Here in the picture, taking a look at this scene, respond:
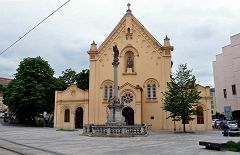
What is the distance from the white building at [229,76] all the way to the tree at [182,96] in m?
17.7

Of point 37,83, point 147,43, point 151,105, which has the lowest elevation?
point 151,105

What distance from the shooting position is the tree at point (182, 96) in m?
32.2

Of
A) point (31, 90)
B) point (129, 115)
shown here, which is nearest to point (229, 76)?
point (129, 115)

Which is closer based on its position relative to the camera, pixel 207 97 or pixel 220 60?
pixel 207 97

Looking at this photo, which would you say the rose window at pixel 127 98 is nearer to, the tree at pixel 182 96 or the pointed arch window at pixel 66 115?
the tree at pixel 182 96

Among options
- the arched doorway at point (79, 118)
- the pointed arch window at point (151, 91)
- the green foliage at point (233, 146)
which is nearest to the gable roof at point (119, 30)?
the pointed arch window at point (151, 91)

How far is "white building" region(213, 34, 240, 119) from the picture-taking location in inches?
1989

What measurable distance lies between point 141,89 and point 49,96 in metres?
18.9

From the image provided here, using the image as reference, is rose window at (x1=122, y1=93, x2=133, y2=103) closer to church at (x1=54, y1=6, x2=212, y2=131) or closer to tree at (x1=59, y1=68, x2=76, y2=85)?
church at (x1=54, y1=6, x2=212, y2=131)

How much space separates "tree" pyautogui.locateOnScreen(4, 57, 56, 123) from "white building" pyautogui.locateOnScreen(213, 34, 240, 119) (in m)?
30.2

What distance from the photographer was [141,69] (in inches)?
1545

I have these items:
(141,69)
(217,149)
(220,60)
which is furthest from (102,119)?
(220,60)

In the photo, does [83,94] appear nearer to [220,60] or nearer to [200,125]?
[200,125]

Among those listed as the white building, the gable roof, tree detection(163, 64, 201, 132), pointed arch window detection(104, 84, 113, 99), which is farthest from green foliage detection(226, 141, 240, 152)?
the white building
